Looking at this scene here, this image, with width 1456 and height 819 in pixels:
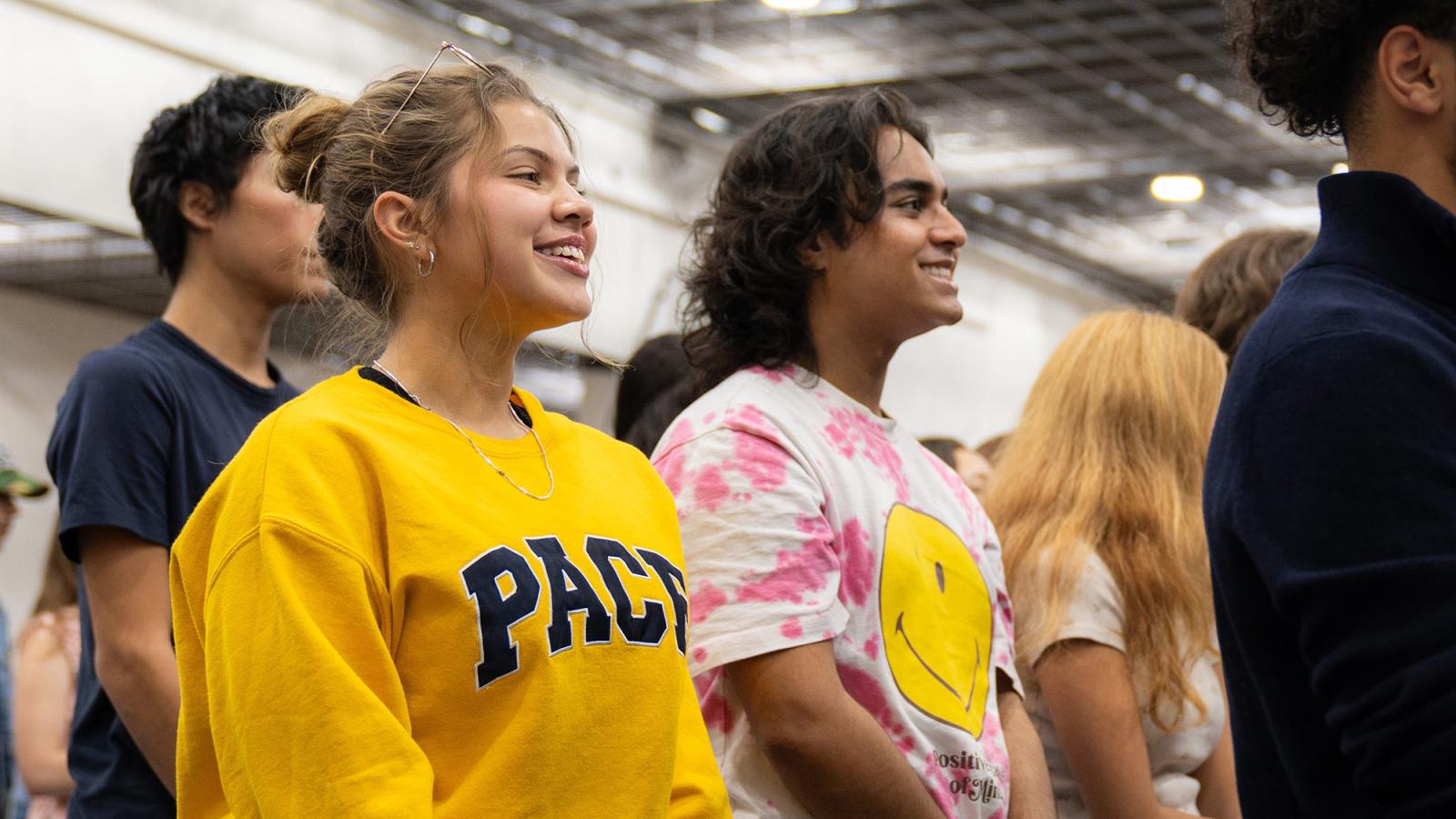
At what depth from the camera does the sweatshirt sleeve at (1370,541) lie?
3.58ft

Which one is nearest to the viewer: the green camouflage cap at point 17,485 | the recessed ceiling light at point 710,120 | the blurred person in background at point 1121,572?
the blurred person in background at point 1121,572

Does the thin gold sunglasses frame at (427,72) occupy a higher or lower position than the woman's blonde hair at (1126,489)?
higher

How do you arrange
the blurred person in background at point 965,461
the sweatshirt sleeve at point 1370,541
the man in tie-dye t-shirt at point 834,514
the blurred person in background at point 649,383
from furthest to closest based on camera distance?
the blurred person in background at point 965,461, the blurred person in background at point 649,383, the man in tie-dye t-shirt at point 834,514, the sweatshirt sleeve at point 1370,541

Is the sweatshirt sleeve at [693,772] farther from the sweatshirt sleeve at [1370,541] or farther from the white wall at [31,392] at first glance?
the white wall at [31,392]

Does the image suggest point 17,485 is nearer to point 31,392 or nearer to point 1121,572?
point 31,392

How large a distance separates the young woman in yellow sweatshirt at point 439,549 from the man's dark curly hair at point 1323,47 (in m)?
0.71

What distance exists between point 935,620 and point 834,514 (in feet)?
0.64

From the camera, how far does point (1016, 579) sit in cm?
245

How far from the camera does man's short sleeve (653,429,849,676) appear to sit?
6.09ft

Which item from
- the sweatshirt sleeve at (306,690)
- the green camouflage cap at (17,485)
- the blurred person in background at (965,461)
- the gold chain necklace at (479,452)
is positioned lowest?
the green camouflage cap at (17,485)

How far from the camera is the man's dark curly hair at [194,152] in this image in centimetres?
218

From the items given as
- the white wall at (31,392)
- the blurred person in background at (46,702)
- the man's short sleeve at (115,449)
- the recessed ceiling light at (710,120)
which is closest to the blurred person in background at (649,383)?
the man's short sleeve at (115,449)

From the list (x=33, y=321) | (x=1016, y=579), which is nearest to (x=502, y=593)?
(x=1016, y=579)

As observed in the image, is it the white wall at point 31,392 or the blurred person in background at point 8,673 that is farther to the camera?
the white wall at point 31,392
